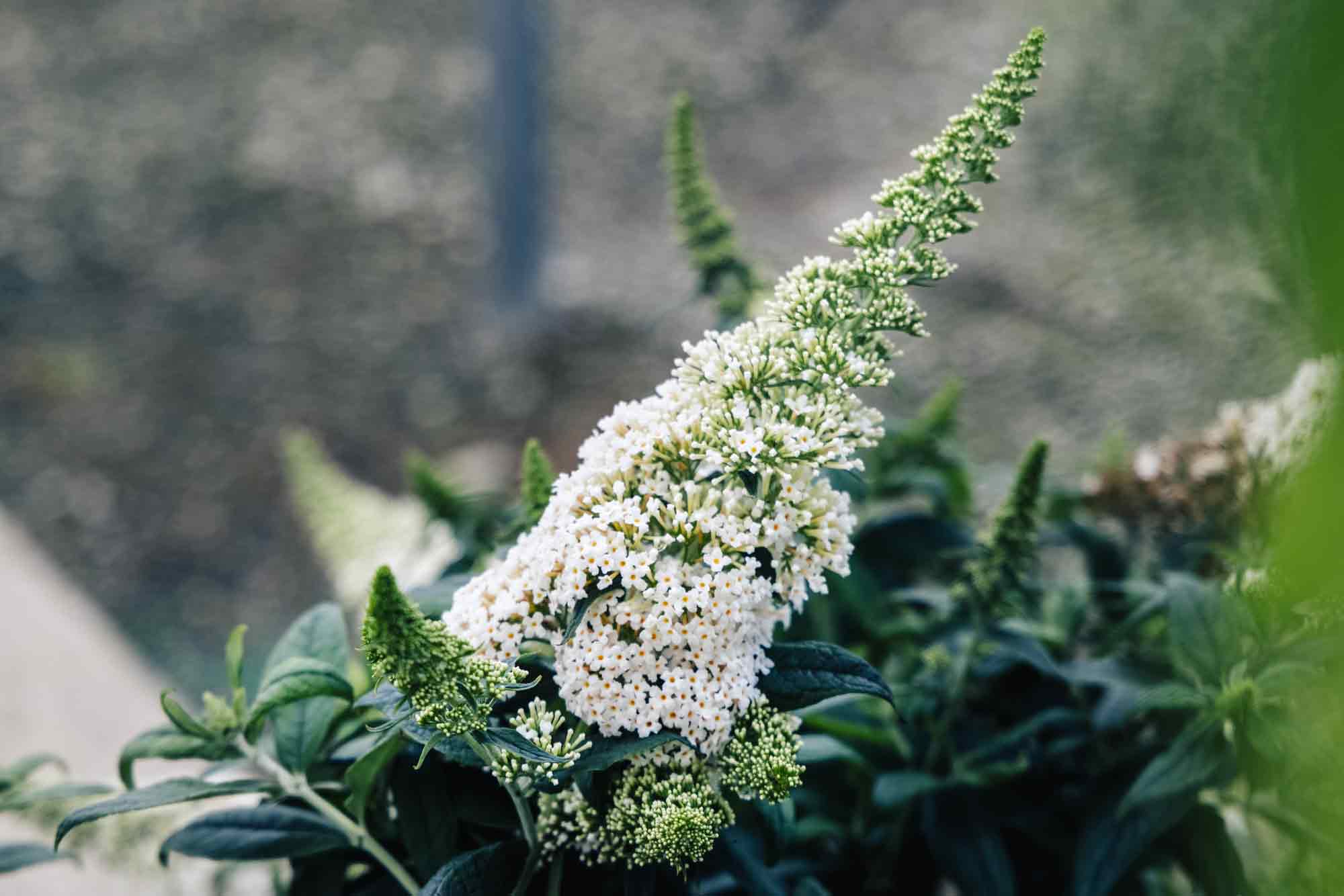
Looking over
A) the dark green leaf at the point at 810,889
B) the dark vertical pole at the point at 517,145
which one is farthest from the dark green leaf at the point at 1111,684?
the dark vertical pole at the point at 517,145

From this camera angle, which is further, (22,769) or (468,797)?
(22,769)

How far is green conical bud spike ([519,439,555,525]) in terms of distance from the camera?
99 centimetres

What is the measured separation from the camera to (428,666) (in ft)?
2.27

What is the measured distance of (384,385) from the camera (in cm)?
368

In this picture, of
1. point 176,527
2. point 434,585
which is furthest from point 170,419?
point 434,585

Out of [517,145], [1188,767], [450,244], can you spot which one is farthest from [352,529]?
[450,244]

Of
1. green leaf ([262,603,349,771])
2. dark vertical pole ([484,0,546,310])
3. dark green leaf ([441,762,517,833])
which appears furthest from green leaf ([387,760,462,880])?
dark vertical pole ([484,0,546,310])

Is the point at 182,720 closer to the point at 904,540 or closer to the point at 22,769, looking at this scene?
the point at 22,769

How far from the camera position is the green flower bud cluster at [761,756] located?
2.55 feet

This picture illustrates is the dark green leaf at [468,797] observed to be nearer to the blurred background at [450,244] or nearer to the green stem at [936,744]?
the green stem at [936,744]

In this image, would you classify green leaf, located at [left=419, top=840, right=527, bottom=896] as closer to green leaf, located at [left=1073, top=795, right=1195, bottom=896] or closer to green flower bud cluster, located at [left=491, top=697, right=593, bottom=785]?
green flower bud cluster, located at [left=491, top=697, right=593, bottom=785]

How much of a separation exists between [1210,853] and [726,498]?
72 centimetres

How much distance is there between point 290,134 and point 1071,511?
364 centimetres

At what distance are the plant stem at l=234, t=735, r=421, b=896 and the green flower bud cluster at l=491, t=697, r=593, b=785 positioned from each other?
0.71 feet
